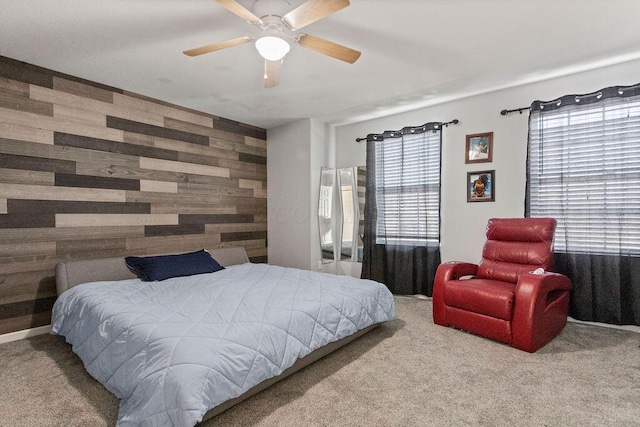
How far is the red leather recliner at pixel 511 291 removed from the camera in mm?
2592

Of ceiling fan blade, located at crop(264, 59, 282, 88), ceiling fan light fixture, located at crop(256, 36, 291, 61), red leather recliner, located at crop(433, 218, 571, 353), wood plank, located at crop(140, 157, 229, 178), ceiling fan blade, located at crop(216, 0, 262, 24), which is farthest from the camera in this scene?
wood plank, located at crop(140, 157, 229, 178)

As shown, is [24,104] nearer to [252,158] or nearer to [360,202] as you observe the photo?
[252,158]

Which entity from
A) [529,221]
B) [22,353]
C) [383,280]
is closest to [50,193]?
[22,353]

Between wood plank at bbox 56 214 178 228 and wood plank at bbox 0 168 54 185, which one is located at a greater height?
wood plank at bbox 0 168 54 185

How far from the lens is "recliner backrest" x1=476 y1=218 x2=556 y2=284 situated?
3.06 meters

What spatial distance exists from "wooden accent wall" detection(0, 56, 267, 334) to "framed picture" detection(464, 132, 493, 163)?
3075 millimetres

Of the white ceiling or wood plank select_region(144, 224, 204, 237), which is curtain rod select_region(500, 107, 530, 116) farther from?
wood plank select_region(144, 224, 204, 237)

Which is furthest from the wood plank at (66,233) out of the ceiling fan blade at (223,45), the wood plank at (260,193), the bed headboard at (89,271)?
the ceiling fan blade at (223,45)

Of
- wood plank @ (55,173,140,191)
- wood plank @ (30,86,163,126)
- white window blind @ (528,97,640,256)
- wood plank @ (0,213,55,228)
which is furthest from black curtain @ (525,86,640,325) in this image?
wood plank @ (0,213,55,228)

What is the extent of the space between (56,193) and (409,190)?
3.89 m

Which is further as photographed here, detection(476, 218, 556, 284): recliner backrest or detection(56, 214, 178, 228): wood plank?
detection(56, 214, 178, 228): wood plank

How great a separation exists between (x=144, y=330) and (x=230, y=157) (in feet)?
10.4

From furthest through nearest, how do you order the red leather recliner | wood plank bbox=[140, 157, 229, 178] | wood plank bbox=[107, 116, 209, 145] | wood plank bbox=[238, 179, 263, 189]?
1. wood plank bbox=[238, 179, 263, 189]
2. wood plank bbox=[140, 157, 229, 178]
3. wood plank bbox=[107, 116, 209, 145]
4. the red leather recliner

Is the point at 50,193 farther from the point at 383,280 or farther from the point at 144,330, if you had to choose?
the point at 383,280
